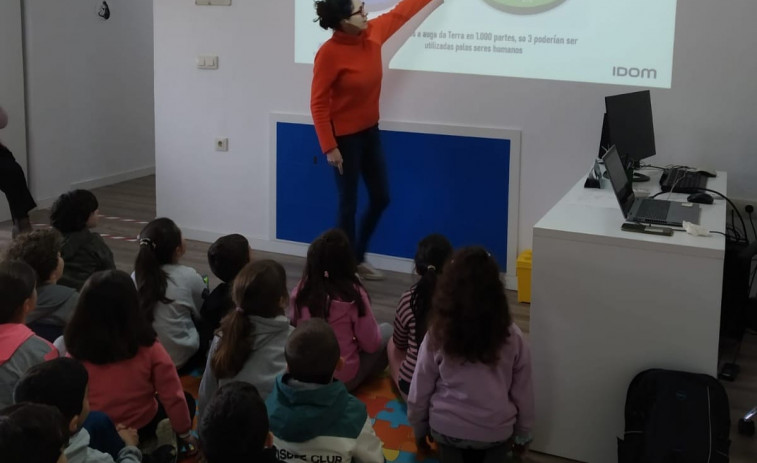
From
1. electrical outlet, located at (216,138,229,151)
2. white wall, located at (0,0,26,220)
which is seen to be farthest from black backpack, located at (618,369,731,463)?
white wall, located at (0,0,26,220)

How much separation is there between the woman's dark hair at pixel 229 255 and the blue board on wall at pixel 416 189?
5.64 feet

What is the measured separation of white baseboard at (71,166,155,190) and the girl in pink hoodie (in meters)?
4.36

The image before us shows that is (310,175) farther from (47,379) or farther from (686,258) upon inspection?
(47,379)

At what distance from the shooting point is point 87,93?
6.96 metres

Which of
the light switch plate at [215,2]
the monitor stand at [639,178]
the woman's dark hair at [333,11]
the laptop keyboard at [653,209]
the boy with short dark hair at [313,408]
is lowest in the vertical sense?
the boy with short dark hair at [313,408]

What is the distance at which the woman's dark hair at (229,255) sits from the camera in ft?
10.5

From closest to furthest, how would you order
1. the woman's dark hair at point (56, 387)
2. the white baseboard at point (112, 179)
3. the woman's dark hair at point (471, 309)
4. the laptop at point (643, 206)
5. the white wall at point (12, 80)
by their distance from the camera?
1. the woman's dark hair at point (56, 387)
2. the woman's dark hair at point (471, 309)
3. the laptop at point (643, 206)
4. the white wall at point (12, 80)
5. the white baseboard at point (112, 179)

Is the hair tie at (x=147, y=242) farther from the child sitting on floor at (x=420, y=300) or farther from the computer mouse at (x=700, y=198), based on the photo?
the computer mouse at (x=700, y=198)

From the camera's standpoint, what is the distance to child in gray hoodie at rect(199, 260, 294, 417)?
262 centimetres

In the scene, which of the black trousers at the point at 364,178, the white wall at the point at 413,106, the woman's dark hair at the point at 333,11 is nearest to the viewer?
the white wall at the point at 413,106

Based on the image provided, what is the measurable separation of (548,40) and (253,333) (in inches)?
98.7

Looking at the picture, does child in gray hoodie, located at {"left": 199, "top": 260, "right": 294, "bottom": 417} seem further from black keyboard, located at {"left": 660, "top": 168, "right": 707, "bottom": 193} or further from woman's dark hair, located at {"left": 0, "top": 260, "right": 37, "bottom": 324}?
black keyboard, located at {"left": 660, "top": 168, "right": 707, "bottom": 193}

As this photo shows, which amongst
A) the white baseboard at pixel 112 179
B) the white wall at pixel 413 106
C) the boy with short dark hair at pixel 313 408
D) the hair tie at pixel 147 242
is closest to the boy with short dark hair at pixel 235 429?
the boy with short dark hair at pixel 313 408

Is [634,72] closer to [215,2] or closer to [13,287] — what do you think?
[215,2]
